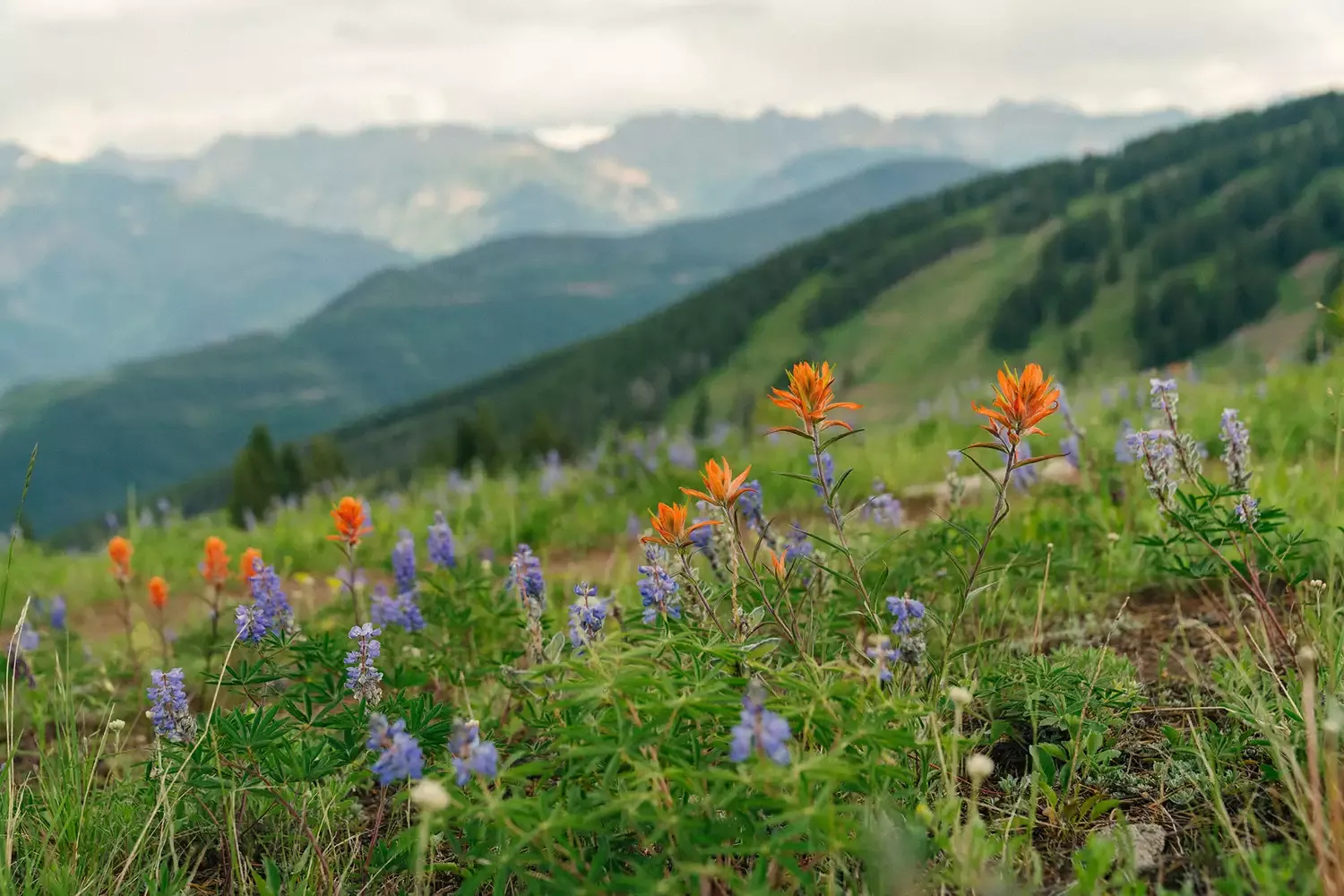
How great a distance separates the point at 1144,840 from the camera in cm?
227

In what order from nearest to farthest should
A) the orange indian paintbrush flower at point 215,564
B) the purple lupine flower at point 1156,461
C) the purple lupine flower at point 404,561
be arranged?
the purple lupine flower at point 1156,461 < the purple lupine flower at point 404,561 < the orange indian paintbrush flower at point 215,564

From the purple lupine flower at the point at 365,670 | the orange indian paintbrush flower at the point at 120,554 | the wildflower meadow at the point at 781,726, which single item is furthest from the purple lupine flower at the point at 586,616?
the orange indian paintbrush flower at the point at 120,554

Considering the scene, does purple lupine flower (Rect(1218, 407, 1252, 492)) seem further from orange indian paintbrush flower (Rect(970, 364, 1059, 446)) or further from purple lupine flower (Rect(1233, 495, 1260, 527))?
orange indian paintbrush flower (Rect(970, 364, 1059, 446))

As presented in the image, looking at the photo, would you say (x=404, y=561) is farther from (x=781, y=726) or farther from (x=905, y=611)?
(x=781, y=726)

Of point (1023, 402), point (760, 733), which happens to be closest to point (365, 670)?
point (760, 733)

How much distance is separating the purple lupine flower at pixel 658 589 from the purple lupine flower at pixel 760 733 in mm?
815

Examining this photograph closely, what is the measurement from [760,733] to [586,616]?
0.96 metres

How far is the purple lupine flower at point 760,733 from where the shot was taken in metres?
1.68

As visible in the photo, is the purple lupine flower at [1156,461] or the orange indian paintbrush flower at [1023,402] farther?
the purple lupine flower at [1156,461]

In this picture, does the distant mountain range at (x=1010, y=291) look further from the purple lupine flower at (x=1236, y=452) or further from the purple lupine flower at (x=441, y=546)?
the purple lupine flower at (x=1236, y=452)

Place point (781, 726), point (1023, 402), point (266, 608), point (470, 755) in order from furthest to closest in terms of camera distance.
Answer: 1. point (266, 608)
2. point (1023, 402)
3. point (470, 755)
4. point (781, 726)

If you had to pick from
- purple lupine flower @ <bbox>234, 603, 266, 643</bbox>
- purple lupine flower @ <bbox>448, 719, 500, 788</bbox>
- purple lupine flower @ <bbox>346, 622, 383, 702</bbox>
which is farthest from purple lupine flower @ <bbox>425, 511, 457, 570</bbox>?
purple lupine flower @ <bbox>448, 719, 500, 788</bbox>

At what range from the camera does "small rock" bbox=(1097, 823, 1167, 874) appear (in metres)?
2.16

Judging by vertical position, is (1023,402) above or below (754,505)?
above
